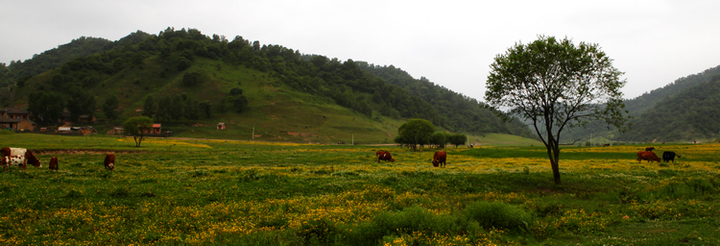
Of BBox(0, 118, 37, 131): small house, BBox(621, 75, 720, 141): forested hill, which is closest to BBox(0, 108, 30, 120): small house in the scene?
BBox(0, 118, 37, 131): small house

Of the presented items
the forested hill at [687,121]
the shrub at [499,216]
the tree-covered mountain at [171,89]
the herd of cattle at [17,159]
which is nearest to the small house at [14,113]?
the tree-covered mountain at [171,89]

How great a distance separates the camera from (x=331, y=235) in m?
8.91

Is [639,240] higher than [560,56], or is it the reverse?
[560,56]

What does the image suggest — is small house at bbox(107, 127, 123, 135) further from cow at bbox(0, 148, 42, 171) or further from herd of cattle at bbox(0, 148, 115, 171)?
cow at bbox(0, 148, 42, 171)

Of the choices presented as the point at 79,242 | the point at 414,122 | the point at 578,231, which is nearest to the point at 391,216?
the point at 578,231

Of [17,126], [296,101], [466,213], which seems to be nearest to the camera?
[466,213]

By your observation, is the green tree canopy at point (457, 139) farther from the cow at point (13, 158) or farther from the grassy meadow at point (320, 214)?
the cow at point (13, 158)

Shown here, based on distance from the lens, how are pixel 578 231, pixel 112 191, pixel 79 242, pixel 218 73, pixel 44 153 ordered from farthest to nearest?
pixel 218 73, pixel 44 153, pixel 112 191, pixel 578 231, pixel 79 242

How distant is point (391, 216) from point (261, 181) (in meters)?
11.0

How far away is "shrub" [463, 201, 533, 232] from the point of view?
34.1 ft

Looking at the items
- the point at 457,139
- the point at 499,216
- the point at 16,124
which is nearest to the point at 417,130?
the point at 457,139

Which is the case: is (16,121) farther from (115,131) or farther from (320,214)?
(320,214)

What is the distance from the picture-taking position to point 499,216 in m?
10.7

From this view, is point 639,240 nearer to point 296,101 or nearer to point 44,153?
point 44,153
